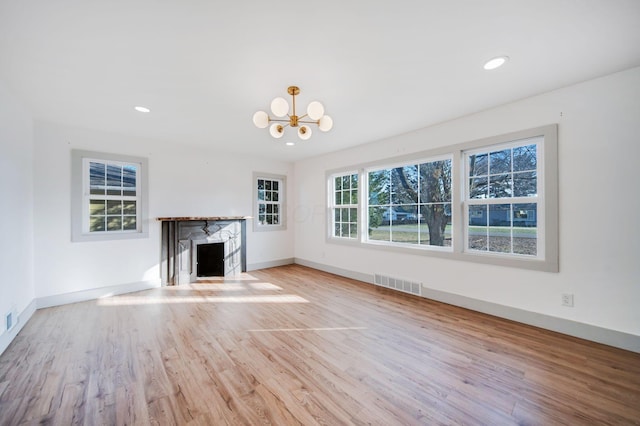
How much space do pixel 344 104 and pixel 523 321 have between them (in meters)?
3.36

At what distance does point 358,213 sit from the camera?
5.00 metres

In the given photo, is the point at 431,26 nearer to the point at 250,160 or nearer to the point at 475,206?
the point at 475,206

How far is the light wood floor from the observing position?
5.56 ft

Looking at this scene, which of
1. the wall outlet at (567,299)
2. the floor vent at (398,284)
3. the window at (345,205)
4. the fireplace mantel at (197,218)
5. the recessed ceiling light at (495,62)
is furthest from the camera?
the window at (345,205)

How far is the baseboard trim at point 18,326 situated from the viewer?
247 cm

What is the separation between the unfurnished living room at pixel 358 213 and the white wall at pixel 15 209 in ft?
0.14

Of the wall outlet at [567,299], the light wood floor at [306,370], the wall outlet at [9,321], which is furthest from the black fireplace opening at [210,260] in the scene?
the wall outlet at [567,299]

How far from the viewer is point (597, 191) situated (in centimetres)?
258

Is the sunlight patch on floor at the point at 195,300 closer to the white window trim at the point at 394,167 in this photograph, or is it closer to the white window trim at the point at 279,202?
the white window trim at the point at 394,167

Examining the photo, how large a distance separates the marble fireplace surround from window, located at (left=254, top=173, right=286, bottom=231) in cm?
52

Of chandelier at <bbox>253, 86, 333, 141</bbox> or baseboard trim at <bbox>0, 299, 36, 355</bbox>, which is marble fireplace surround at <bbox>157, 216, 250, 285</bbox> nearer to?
baseboard trim at <bbox>0, 299, 36, 355</bbox>

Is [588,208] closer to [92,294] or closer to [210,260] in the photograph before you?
[210,260]

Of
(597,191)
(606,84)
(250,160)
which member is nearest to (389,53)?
(606,84)

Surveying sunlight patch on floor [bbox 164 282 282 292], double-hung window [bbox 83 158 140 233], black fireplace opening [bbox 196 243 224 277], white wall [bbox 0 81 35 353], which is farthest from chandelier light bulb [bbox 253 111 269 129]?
black fireplace opening [bbox 196 243 224 277]
